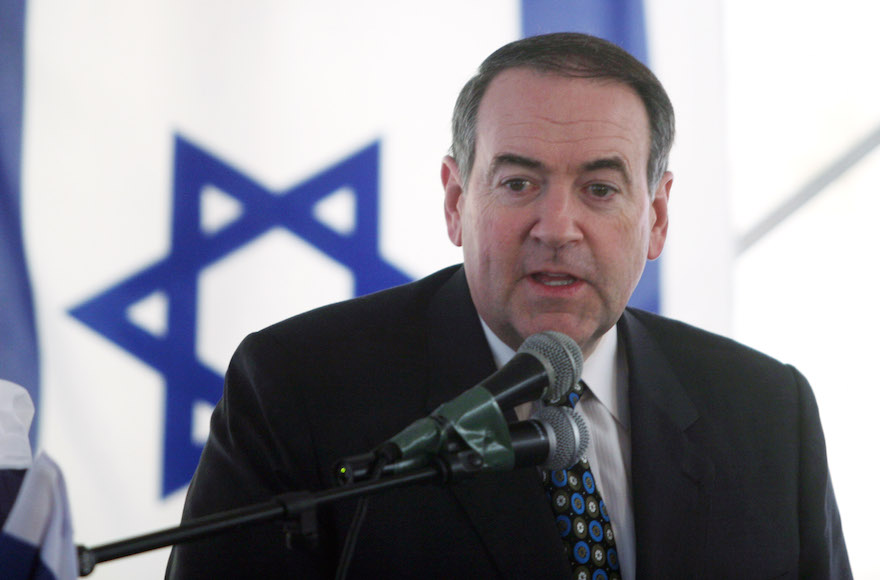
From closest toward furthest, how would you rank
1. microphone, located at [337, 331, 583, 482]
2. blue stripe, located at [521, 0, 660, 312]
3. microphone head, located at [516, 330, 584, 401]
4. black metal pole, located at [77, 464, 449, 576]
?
black metal pole, located at [77, 464, 449, 576]
microphone, located at [337, 331, 583, 482]
microphone head, located at [516, 330, 584, 401]
blue stripe, located at [521, 0, 660, 312]

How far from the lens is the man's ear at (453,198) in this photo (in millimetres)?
1858

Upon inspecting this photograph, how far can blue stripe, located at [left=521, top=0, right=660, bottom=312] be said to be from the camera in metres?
2.68

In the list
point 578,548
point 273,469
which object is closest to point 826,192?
point 578,548

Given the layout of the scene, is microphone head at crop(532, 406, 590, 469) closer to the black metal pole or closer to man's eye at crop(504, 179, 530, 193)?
the black metal pole

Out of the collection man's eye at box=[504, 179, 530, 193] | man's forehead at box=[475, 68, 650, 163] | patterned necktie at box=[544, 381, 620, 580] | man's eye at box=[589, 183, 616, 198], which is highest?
man's forehead at box=[475, 68, 650, 163]

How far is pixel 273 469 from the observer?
1.55 metres

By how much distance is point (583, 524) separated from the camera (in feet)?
5.07

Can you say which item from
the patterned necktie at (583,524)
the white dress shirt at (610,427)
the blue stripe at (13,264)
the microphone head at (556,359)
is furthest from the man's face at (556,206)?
the blue stripe at (13,264)

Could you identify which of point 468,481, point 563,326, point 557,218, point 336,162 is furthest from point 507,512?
point 336,162

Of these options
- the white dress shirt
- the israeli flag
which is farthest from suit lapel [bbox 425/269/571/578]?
the israeli flag

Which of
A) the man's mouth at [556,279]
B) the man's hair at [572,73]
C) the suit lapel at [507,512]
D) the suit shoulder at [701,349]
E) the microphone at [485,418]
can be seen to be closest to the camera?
the microphone at [485,418]

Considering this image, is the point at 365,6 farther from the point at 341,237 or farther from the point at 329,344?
the point at 329,344

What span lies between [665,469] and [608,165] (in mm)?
556

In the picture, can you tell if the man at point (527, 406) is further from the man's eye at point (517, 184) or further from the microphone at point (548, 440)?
the microphone at point (548, 440)
